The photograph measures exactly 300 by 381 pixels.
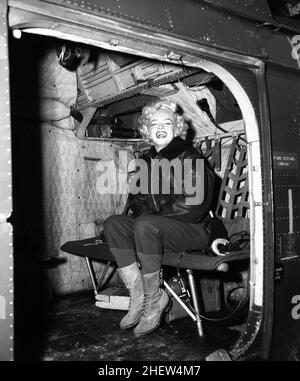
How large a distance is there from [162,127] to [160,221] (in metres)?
1.05

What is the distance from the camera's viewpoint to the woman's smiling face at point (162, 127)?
3555 mm

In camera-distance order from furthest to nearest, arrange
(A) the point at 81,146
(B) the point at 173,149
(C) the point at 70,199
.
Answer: (A) the point at 81,146 < (C) the point at 70,199 < (B) the point at 173,149

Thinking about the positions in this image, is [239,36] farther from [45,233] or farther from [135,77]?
[45,233]

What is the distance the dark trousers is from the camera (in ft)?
10.0

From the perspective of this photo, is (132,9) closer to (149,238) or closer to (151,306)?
(149,238)

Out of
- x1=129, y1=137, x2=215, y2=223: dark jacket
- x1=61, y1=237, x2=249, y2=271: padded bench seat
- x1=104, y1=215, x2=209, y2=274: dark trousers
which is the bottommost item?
x1=61, y1=237, x2=249, y2=271: padded bench seat

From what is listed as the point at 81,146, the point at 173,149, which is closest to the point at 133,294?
the point at 173,149

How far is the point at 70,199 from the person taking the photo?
4887 millimetres

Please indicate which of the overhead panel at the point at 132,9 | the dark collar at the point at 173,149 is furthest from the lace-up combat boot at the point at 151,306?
the overhead panel at the point at 132,9

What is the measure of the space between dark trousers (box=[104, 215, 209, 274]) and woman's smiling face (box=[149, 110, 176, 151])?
888 mm

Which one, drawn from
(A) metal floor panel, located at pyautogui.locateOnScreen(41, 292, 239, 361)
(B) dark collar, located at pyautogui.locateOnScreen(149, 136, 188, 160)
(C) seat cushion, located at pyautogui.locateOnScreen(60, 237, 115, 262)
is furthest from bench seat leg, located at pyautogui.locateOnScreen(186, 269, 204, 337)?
(B) dark collar, located at pyautogui.locateOnScreen(149, 136, 188, 160)

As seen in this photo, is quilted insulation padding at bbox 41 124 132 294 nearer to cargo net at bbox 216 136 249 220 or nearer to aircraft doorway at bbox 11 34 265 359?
aircraft doorway at bbox 11 34 265 359

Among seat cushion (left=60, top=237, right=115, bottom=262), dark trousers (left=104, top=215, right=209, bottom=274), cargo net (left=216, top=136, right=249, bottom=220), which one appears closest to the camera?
dark trousers (left=104, top=215, right=209, bottom=274)

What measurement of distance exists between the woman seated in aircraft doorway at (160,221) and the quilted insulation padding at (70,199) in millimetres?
1556
